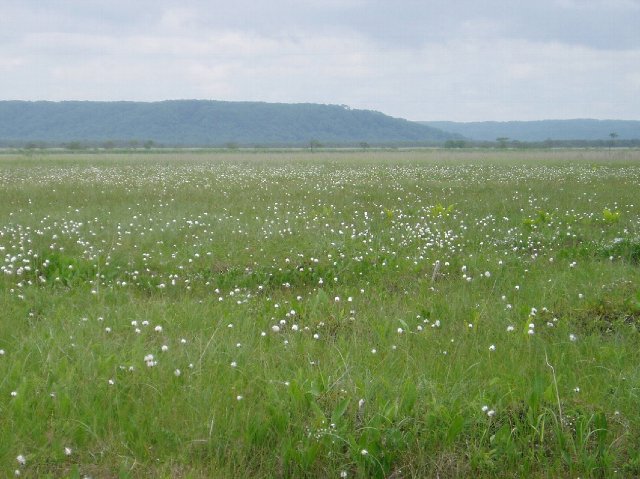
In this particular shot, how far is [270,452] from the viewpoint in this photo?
155 inches

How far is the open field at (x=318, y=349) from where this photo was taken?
3.90 metres

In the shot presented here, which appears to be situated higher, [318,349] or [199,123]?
[199,123]

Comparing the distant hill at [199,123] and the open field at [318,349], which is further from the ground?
the distant hill at [199,123]

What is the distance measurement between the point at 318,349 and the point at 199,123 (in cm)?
18784

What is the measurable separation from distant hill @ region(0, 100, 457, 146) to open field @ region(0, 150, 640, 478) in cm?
16752

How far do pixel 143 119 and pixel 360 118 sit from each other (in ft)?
209

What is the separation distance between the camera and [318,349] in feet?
17.8

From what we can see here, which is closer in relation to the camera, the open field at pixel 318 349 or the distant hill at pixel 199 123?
the open field at pixel 318 349

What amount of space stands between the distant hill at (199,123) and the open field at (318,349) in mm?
167519

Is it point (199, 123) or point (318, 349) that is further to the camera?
point (199, 123)

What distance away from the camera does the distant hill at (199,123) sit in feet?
586

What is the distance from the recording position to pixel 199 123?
18675 cm

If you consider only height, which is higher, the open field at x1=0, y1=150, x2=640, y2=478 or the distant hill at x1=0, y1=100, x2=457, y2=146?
the distant hill at x1=0, y1=100, x2=457, y2=146

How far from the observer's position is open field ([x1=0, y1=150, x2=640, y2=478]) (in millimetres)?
3900
